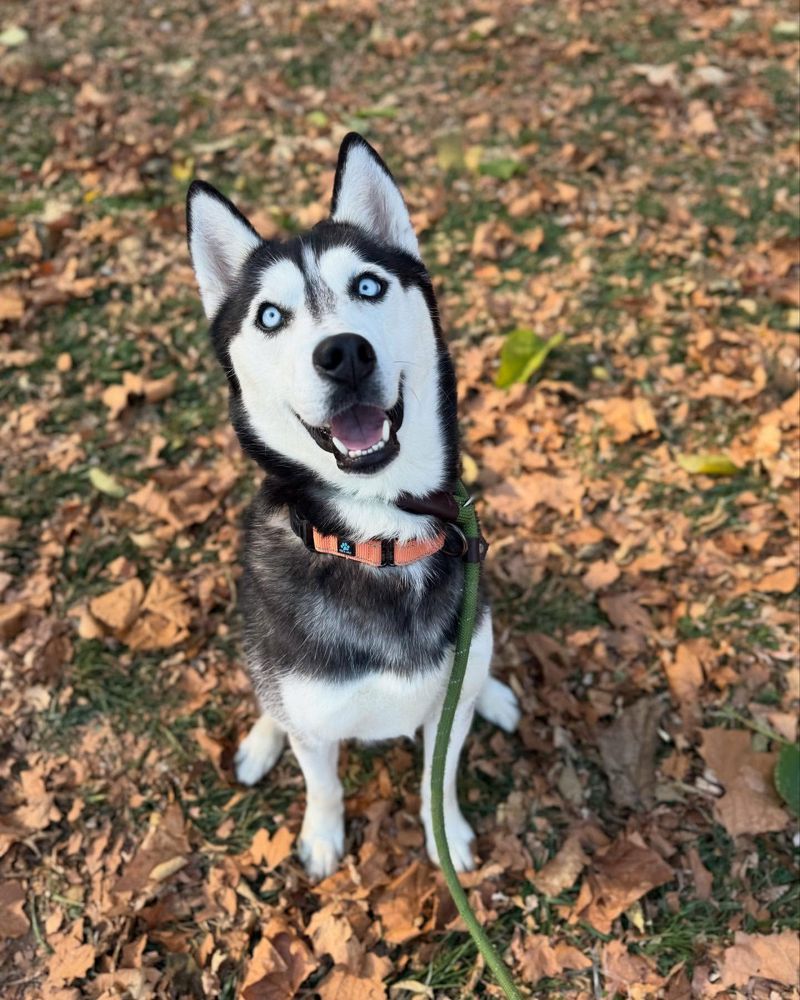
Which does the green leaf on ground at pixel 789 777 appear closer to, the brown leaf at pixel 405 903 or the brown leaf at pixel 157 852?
the brown leaf at pixel 405 903

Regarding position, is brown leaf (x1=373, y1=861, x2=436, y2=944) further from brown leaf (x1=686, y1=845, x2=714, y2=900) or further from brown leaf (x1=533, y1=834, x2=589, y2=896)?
brown leaf (x1=686, y1=845, x2=714, y2=900)

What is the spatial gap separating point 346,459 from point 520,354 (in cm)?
277

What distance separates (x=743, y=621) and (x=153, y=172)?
5.49 m

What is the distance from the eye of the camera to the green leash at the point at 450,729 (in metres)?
2.37

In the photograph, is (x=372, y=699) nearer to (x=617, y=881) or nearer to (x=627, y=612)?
(x=617, y=881)

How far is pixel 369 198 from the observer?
2668mm

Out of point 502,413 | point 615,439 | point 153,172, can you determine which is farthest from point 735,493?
point 153,172

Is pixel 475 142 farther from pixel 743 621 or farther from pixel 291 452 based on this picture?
pixel 291 452

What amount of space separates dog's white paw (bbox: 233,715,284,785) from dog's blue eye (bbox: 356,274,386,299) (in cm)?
194

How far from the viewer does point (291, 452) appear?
2381mm

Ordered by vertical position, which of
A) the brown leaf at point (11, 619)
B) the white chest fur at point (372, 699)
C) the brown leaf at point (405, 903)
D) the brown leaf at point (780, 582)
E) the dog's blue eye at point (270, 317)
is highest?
the dog's blue eye at point (270, 317)

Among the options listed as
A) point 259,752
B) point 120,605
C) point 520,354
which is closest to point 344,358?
point 259,752

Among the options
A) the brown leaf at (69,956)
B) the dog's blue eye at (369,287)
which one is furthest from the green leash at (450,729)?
the brown leaf at (69,956)

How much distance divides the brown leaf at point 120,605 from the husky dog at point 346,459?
1.47 m
